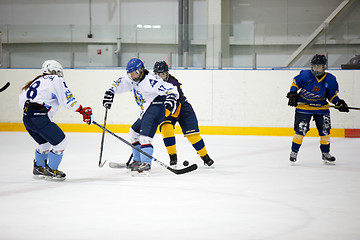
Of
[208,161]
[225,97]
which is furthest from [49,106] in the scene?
[225,97]

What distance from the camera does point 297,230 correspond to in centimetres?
329

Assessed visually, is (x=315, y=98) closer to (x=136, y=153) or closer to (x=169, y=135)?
(x=169, y=135)

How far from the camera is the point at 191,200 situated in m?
4.18

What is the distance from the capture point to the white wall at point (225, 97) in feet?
27.5

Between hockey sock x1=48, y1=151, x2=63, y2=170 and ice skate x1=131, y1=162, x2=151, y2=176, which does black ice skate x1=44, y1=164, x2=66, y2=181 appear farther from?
ice skate x1=131, y1=162, x2=151, y2=176

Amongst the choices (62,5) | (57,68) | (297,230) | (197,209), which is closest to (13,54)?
(62,5)

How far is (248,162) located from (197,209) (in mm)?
2311

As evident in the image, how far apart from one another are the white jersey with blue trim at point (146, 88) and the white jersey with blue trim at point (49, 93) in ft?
1.82

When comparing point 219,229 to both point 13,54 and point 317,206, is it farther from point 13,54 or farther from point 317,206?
point 13,54

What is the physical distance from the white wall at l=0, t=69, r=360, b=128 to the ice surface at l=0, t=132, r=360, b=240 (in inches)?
73.2

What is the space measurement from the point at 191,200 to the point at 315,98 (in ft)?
7.27

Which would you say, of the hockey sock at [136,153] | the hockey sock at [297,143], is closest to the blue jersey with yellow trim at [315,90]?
the hockey sock at [297,143]

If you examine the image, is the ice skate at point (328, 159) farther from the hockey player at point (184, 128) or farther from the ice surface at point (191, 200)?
the hockey player at point (184, 128)

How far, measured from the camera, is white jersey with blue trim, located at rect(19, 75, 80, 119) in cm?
482
